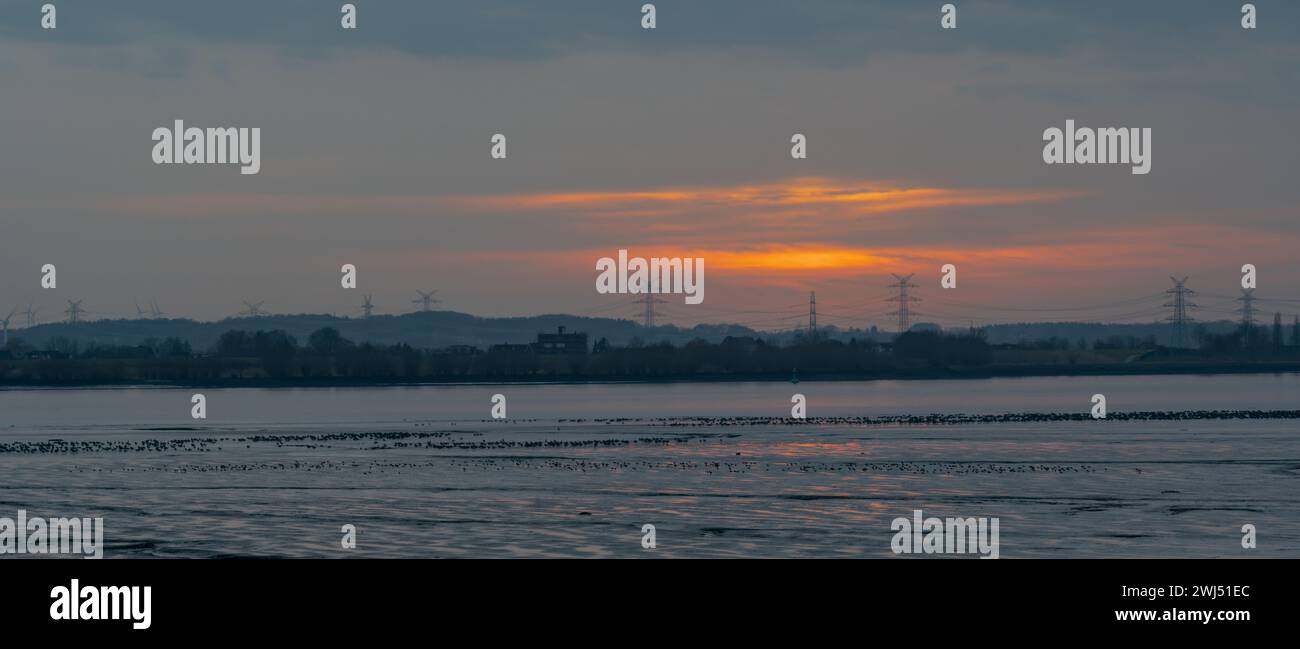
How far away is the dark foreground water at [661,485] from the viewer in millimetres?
38375

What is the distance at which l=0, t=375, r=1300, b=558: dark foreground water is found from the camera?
126 feet

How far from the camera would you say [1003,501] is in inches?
1879

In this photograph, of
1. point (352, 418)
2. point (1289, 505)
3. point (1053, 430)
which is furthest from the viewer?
point (352, 418)

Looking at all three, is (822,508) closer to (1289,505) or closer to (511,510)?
(511,510)

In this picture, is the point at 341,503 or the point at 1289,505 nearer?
the point at 1289,505

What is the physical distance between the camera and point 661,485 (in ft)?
180
